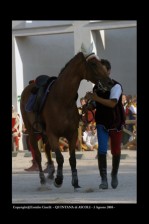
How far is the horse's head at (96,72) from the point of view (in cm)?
1152

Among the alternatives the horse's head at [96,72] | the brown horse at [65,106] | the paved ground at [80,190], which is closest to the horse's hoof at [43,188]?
the paved ground at [80,190]

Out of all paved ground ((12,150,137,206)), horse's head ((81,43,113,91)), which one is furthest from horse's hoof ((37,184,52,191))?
horse's head ((81,43,113,91))

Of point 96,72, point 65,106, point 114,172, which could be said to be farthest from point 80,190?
point 96,72

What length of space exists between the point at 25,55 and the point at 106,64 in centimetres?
1850

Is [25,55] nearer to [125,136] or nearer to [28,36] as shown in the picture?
[28,36]

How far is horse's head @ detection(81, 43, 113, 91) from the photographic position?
37.8 feet

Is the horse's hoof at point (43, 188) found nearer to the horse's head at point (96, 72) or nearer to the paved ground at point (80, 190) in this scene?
the paved ground at point (80, 190)

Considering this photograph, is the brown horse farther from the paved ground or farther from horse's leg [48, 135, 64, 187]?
the paved ground

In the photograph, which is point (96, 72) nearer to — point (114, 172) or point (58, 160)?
point (58, 160)

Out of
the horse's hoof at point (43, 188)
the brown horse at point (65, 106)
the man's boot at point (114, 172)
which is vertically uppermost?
the brown horse at point (65, 106)

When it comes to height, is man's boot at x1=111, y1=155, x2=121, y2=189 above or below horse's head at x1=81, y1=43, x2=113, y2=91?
below

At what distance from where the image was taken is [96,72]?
38.1ft

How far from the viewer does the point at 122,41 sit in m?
29.5
